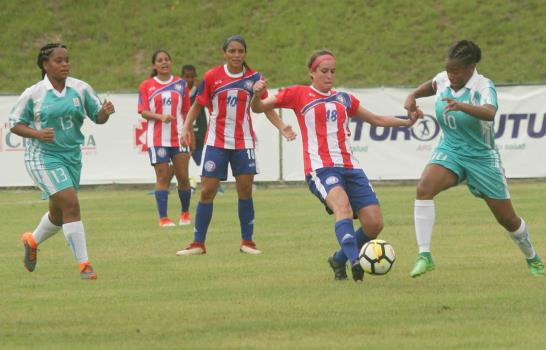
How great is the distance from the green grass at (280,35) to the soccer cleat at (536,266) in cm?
1908

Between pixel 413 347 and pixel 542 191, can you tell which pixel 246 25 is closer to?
pixel 542 191

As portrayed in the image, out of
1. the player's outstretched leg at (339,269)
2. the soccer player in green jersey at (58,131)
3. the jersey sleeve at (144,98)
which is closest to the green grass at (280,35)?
the jersey sleeve at (144,98)

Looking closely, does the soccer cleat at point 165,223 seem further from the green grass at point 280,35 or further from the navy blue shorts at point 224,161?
the green grass at point 280,35

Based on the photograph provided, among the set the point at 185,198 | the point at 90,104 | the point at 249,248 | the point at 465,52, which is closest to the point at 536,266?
the point at 465,52

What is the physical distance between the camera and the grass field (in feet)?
23.8

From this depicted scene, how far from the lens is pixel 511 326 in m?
7.48

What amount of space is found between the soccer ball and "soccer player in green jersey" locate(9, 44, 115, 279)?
2.34 m

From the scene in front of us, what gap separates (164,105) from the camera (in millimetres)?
16359

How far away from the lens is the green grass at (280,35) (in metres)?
30.0

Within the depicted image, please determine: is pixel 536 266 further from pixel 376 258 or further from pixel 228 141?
pixel 228 141

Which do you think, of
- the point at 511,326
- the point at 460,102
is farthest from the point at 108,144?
the point at 511,326

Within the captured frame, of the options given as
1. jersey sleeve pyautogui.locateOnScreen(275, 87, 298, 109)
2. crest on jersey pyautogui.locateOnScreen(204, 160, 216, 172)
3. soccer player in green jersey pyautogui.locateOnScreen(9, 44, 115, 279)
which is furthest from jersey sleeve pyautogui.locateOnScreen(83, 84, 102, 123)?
crest on jersey pyautogui.locateOnScreen(204, 160, 216, 172)

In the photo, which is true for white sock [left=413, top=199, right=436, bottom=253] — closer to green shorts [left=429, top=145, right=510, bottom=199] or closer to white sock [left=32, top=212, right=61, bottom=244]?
green shorts [left=429, top=145, right=510, bottom=199]

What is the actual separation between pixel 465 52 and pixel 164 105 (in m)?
7.24
